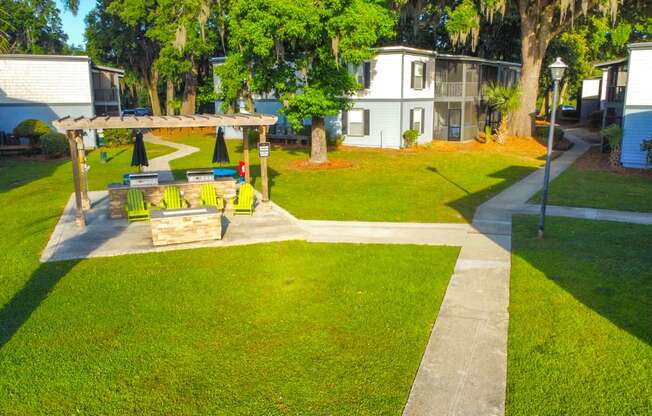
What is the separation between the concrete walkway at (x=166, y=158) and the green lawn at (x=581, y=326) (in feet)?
52.3

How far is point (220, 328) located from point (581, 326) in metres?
5.80

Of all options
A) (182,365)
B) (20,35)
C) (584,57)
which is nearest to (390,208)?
(182,365)

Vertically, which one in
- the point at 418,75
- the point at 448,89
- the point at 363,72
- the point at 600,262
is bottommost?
the point at 600,262

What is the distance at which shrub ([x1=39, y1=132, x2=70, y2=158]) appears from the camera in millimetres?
30422

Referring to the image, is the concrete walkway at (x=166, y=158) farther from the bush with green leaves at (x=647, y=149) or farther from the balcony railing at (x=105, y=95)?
the bush with green leaves at (x=647, y=149)

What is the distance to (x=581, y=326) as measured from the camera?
29.0 ft

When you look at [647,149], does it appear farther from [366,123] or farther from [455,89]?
Answer: [366,123]

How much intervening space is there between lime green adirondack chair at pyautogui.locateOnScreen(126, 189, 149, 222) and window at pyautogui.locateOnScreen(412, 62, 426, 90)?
71.6 feet

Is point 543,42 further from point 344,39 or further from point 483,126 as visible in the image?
point 344,39

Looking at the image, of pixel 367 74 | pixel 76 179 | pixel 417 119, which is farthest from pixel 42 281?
pixel 417 119

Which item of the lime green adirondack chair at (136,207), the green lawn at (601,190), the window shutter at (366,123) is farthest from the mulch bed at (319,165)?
the lime green adirondack chair at (136,207)

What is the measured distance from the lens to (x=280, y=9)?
21312 millimetres

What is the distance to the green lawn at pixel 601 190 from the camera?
59.8 feet

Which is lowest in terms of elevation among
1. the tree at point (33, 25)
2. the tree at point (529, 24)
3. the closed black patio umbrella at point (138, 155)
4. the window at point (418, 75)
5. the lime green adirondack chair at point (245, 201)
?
the lime green adirondack chair at point (245, 201)
